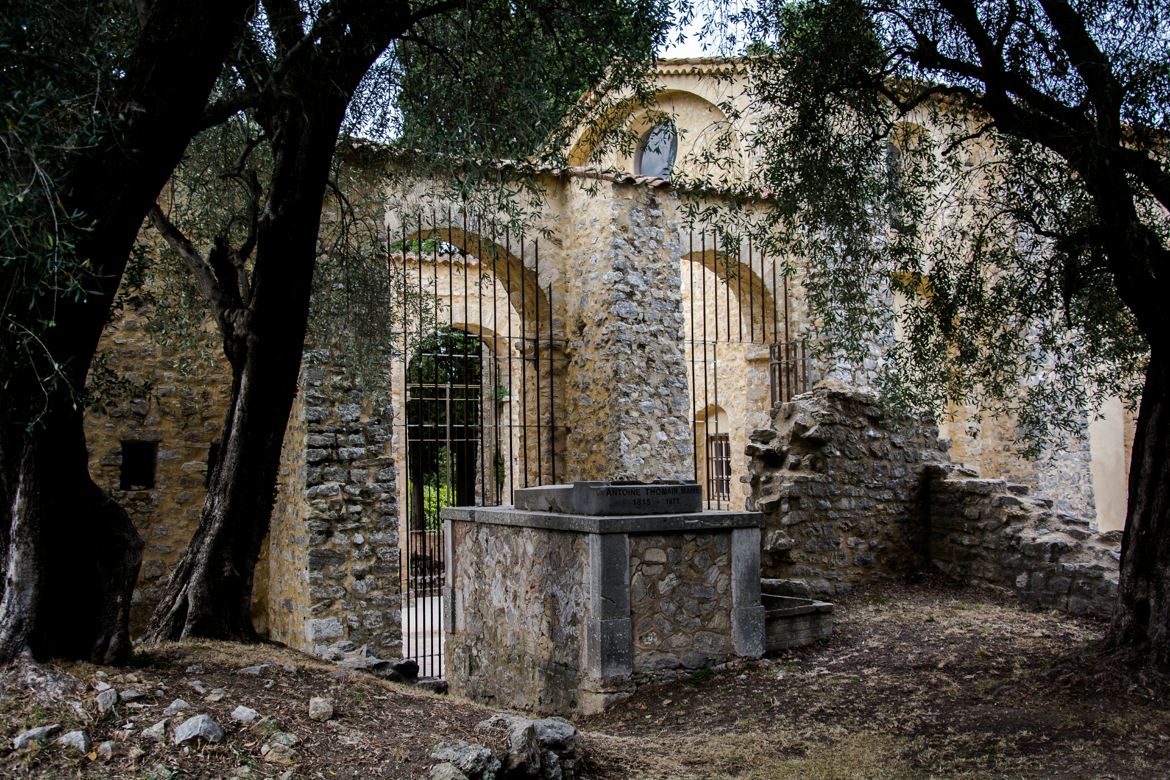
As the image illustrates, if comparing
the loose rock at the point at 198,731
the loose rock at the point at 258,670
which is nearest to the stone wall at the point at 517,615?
the loose rock at the point at 258,670

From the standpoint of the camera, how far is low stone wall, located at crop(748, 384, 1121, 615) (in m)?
9.99

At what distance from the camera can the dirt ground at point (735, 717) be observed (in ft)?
13.3

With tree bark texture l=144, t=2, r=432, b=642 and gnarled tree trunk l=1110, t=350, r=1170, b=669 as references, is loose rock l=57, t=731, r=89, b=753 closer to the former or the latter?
tree bark texture l=144, t=2, r=432, b=642

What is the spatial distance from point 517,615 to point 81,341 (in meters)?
4.31

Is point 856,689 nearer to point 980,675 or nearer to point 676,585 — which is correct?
point 980,675

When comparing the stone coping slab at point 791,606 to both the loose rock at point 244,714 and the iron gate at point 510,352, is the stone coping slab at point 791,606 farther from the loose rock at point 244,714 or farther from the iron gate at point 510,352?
the loose rock at point 244,714

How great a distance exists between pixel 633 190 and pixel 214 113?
283 inches

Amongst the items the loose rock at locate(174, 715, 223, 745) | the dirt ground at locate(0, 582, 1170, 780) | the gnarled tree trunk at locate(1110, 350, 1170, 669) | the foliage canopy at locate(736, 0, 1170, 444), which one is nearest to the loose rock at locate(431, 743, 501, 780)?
the dirt ground at locate(0, 582, 1170, 780)

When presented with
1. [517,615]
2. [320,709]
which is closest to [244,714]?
[320,709]

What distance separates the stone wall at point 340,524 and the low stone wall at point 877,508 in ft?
13.7

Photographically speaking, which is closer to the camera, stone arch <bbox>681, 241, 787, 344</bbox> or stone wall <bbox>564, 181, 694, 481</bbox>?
stone wall <bbox>564, 181, 694, 481</bbox>

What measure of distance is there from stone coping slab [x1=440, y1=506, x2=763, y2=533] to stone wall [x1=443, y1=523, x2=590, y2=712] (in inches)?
4.4

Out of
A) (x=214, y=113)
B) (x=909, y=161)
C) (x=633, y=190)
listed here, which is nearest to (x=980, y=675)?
(x=909, y=161)

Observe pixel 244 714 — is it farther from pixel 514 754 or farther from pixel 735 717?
pixel 735 717
